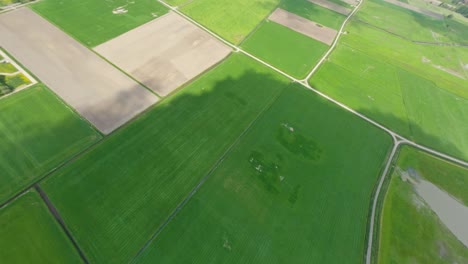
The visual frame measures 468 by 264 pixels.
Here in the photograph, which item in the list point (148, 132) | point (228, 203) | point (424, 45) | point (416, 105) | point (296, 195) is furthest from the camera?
point (424, 45)

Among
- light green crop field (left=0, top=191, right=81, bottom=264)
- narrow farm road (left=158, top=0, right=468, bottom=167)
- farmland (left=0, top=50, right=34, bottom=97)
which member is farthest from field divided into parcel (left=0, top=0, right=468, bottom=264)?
farmland (left=0, top=50, right=34, bottom=97)

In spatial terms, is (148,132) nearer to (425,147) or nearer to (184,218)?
(184,218)

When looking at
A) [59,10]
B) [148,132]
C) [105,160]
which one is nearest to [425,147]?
[148,132]

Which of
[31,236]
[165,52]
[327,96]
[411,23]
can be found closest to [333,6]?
[411,23]

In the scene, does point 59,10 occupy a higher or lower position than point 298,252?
lower

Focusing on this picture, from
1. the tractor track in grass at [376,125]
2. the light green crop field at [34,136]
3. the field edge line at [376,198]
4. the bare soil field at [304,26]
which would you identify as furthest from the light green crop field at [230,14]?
the field edge line at [376,198]

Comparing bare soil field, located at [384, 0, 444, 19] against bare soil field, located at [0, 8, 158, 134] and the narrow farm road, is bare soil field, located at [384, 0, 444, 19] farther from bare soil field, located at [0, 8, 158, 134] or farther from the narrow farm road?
bare soil field, located at [0, 8, 158, 134]

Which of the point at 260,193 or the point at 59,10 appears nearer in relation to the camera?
the point at 260,193
